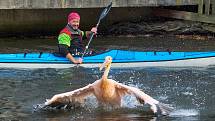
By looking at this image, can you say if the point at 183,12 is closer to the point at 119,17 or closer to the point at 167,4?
the point at 167,4

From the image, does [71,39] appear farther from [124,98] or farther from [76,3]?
[76,3]

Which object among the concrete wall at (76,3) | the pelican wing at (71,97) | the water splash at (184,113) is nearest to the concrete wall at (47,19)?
the concrete wall at (76,3)

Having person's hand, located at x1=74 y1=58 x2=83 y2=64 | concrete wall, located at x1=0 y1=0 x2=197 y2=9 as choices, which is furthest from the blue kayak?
concrete wall, located at x1=0 y1=0 x2=197 y2=9

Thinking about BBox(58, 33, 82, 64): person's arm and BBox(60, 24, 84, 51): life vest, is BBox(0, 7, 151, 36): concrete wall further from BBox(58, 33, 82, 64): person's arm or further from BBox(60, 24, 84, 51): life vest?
BBox(58, 33, 82, 64): person's arm

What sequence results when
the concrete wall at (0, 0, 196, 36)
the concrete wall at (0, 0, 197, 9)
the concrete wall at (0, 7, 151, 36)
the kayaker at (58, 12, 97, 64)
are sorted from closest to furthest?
the kayaker at (58, 12, 97, 64) → the concrete wall at (0, 0, 197, 9) → the concrete wall at (0, 0, 196, 36) → the concrete wall at (0, 7, 151, 36)

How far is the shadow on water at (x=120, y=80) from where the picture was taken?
326 inches

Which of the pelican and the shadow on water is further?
the shadow on water

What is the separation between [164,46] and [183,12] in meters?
2.90

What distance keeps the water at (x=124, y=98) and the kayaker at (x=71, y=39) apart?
1.25 feet

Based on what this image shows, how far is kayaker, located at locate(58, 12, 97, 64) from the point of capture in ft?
38.9

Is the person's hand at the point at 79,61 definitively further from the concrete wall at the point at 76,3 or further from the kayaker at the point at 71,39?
the concrete wall at the point at 76,3

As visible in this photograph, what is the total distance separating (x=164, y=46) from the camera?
16.5 metres

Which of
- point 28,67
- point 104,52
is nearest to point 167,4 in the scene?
point 104,52

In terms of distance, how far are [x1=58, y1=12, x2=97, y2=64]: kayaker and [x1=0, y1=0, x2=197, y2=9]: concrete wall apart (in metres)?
5.10
